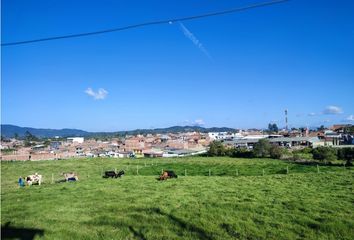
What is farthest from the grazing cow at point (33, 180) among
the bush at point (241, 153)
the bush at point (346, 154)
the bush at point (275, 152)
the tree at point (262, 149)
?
the bush at point (241, 153)

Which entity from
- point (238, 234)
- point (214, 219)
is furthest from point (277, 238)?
point (214, 219)

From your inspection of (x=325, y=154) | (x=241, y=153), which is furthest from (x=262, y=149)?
(x=325, y=154)

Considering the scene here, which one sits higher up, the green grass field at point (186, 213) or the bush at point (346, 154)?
the bush at point (346, 154)

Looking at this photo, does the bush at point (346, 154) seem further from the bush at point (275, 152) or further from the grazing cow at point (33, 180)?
the grazing cow at point (33, 180)

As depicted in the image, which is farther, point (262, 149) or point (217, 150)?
point (217, 150)

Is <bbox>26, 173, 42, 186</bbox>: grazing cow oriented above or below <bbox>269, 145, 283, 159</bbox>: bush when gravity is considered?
below

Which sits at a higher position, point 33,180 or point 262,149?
point 262,149

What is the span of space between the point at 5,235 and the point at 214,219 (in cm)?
830

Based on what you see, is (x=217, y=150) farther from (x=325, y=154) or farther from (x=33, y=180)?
(x=33, y=180)

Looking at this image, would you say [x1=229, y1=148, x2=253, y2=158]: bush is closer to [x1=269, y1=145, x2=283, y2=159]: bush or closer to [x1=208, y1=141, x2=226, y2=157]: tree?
[x1=208, y1=141, x2=226, y2=157]: tree

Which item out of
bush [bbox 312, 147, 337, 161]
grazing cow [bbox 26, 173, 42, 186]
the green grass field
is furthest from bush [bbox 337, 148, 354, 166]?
grazing cow [bbox 26, 173, 42, 186]

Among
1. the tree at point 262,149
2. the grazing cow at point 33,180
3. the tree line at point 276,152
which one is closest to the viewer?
the grazing cow at point 33,180

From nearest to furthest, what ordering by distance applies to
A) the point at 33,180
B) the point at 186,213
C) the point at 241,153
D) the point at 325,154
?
the point at 186,213
the point at 33,180
the point at 325,154
the point at 241,153

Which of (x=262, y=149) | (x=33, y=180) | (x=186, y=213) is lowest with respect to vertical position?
(x=33, y=180)
